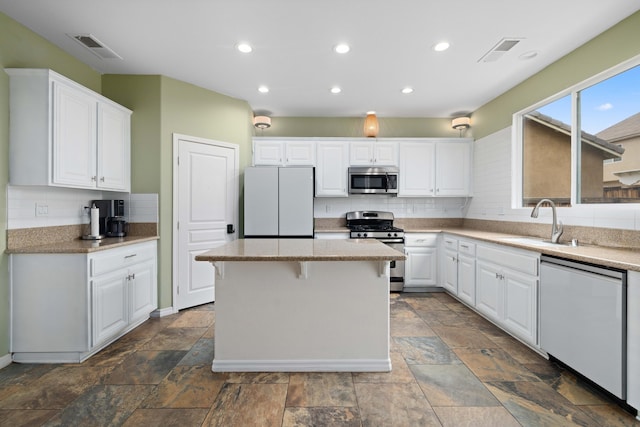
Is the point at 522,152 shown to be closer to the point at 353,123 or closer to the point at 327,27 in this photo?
the point at 353,123

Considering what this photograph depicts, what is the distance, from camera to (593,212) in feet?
8.66

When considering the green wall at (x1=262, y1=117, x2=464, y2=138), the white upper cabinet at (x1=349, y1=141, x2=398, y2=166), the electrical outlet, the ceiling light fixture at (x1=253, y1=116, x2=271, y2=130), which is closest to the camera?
the electrical outlet

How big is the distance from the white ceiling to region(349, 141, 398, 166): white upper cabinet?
89cm

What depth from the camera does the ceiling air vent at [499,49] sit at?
2.65 m

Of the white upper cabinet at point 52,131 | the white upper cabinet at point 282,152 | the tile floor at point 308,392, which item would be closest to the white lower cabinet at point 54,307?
the tile floor at point 308,392

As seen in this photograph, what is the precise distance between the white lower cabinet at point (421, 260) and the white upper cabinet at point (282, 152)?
1.83m

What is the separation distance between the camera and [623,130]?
250 centimetres

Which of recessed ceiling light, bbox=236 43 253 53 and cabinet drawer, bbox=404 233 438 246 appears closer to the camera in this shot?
recessed ceiling light, bbox=236 43 253 53

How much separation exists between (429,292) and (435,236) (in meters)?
0.80

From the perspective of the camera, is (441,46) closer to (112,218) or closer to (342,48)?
(342,48)

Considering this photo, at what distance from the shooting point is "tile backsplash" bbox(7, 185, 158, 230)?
2.41 meters

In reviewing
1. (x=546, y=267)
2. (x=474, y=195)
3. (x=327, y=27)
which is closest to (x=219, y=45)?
(x=327, y=27)

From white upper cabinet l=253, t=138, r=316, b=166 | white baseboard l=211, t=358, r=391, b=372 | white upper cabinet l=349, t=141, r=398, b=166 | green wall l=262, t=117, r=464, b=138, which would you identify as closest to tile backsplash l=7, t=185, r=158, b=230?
white upper cabinet l=253, t=138, r=316, b=166

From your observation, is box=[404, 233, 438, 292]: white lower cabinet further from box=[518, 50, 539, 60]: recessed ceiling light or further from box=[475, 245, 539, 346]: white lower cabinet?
box=[518, 50, 539, 60]: recessed ceiling light
